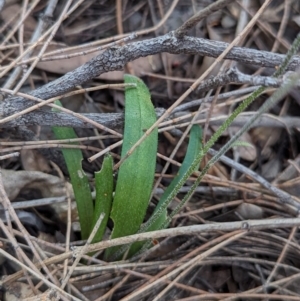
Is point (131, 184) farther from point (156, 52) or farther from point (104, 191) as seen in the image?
point (156, 52)

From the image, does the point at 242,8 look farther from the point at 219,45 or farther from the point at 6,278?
the point at 6,278

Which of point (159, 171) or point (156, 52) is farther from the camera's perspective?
point (159, 171)

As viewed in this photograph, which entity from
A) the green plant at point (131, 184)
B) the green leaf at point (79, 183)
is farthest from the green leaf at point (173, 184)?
the green leaf at point (79, 183)

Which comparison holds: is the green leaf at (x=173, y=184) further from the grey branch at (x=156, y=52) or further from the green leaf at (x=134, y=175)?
the grey branch at (x=156, y=52)

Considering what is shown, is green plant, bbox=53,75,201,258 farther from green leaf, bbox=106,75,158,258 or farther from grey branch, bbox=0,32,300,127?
grey branch, bbox=0,32,300,127

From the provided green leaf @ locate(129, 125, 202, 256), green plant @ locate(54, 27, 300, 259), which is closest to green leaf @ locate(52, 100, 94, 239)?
green plant @ locate(54, 27, 300, 259)

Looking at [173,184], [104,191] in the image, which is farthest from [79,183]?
[173,184]
